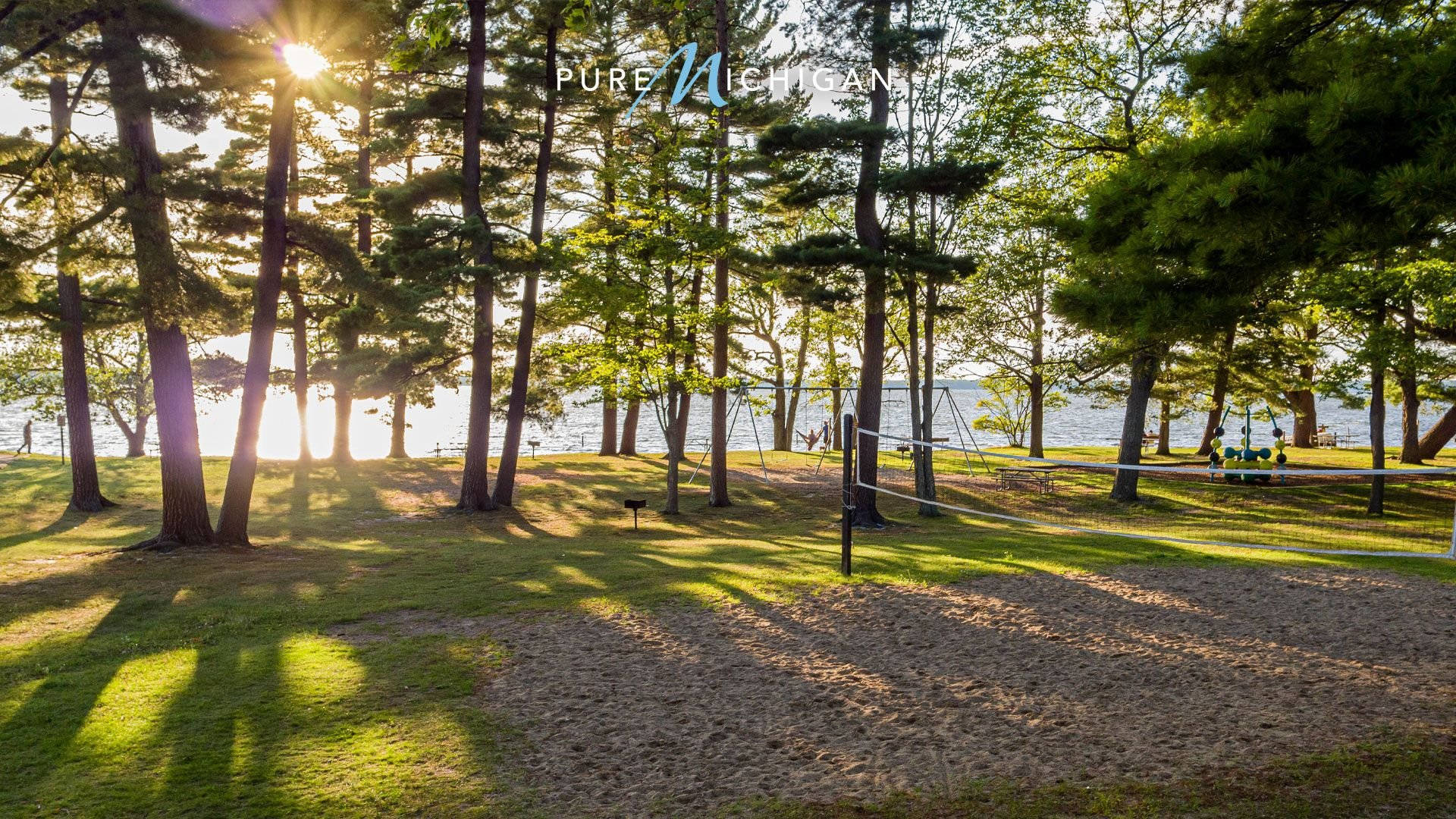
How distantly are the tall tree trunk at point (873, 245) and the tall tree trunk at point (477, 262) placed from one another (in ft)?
21.9

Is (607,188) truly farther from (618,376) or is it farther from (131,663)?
(131,663)

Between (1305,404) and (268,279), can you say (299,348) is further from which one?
(1305,404)

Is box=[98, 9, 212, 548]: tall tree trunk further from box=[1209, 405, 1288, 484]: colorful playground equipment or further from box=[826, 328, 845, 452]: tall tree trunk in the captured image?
box=[1209, 405, 1288, 484]: colorful playground equipment

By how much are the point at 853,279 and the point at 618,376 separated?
5258mm

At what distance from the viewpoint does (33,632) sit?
24.6 feet

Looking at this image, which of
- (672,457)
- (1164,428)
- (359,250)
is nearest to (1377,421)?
(1164,428)

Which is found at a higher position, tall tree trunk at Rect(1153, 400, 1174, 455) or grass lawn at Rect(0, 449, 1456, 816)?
tall tree trunk at Rect(1153, 400, 1174, 455)

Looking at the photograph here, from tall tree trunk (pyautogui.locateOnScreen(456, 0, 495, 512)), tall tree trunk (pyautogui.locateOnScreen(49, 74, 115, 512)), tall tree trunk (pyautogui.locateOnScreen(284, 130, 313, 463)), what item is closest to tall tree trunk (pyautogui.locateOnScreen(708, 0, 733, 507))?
tall tree trunk (pyautogui.locateOnScreen(456, 0, 495, 512))

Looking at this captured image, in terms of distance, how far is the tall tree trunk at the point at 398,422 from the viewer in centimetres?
2711

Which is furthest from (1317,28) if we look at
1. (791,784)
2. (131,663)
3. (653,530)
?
(653,530)

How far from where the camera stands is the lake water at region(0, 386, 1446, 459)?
37656 millimetres

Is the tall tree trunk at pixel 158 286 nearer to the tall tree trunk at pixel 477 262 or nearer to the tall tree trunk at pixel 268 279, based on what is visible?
the tall tree trunk at pixel 268 279

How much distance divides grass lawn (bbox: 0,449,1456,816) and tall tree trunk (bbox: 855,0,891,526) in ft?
4.52

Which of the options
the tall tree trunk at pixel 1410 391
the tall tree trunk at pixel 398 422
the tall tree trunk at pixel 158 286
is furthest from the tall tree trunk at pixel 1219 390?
the tall tree trunk at pixel 398 422
